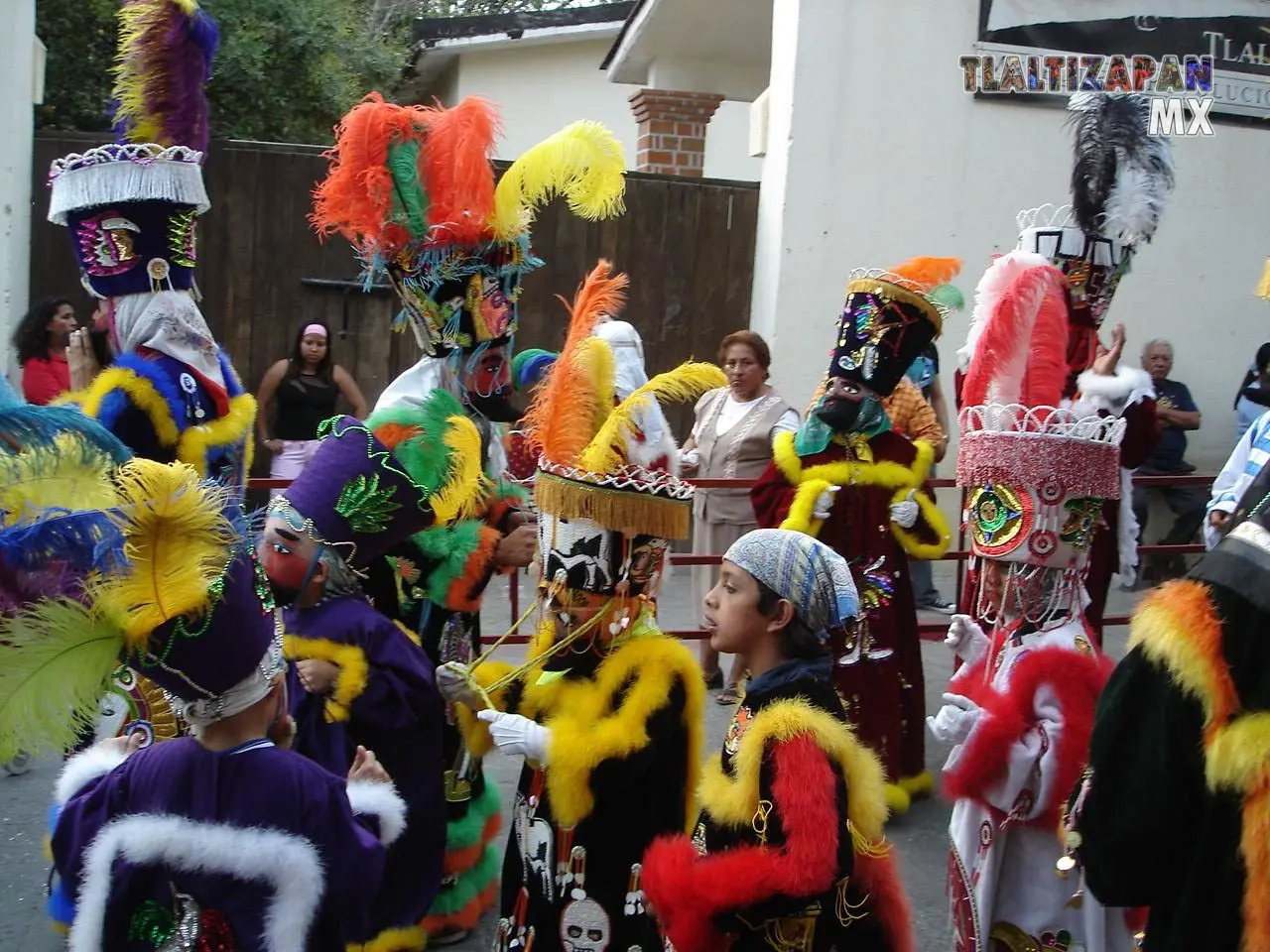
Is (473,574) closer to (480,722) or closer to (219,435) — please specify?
(480,722)

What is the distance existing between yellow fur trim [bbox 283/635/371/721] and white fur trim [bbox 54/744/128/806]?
2.48ft

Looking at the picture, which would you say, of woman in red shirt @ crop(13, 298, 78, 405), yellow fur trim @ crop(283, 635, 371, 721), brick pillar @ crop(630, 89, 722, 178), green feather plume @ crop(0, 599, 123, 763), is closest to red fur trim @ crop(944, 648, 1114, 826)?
yellow fur trim @ crop(283, 635, 371, 721)

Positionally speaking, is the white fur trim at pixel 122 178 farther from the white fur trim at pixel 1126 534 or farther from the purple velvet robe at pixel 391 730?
the white fur trim at pixel 1126 534

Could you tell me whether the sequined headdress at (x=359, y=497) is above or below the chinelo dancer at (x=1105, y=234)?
Answer: below

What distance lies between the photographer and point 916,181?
31.9 feet

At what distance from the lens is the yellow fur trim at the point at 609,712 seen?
10.5 ft

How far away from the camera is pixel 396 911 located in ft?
12.4

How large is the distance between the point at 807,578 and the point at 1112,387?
4.45 m

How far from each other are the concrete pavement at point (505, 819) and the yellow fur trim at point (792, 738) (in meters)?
1.68

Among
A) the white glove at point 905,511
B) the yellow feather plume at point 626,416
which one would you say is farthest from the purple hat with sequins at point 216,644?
the white glove at point 905,511

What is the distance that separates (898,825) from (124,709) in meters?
3.13

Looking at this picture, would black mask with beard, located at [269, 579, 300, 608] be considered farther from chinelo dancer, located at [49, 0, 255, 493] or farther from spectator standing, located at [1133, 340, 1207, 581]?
spectator standing, located at [1133, 340, 1207, 581]

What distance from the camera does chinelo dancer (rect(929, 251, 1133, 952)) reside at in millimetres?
3342

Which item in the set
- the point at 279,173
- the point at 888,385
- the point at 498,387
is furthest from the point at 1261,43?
the point at 498,387
